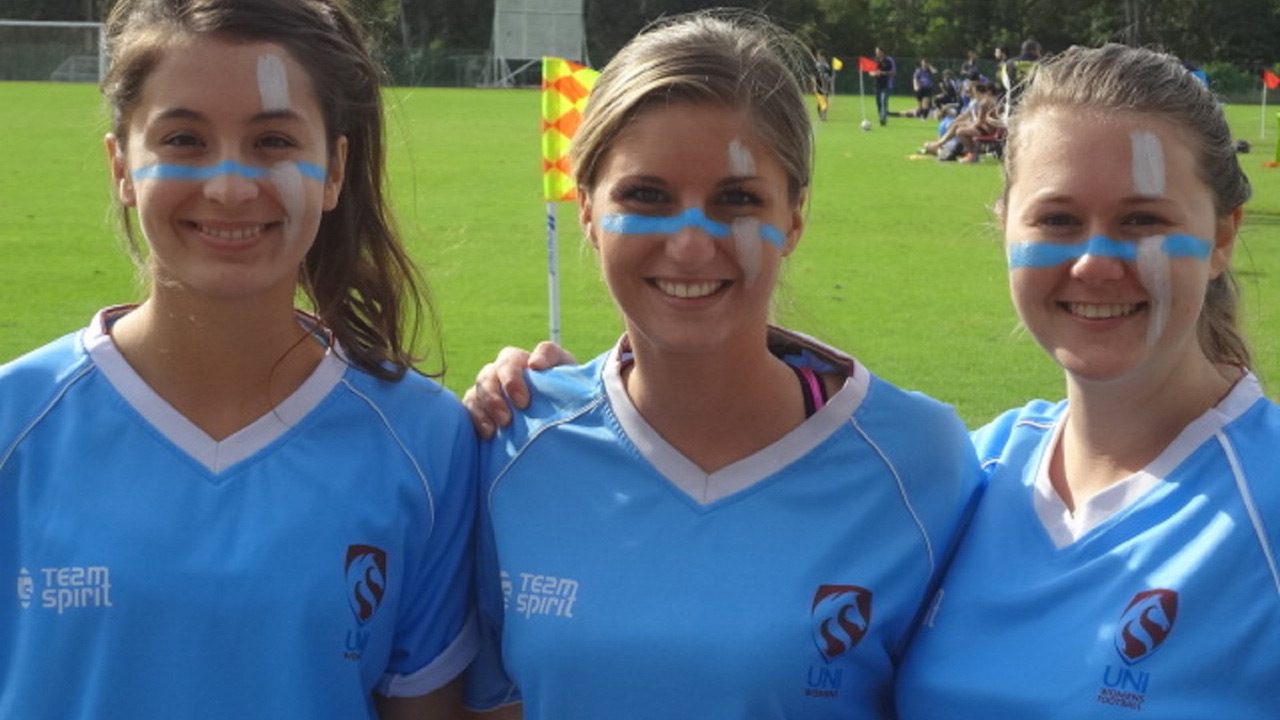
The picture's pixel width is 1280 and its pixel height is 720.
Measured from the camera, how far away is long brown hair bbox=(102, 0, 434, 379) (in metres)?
3.18

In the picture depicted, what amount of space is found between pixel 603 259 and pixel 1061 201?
0.88 m

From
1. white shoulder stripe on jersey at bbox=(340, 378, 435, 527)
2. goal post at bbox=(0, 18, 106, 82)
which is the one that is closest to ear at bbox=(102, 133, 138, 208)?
white shoulder stripe on jersey at bbox=(340, 378, 435, 527)

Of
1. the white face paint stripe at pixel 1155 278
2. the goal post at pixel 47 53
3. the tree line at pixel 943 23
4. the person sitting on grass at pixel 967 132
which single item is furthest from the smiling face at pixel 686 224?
the tree line at pixel 943 23

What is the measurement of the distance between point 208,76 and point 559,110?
19.1 ft

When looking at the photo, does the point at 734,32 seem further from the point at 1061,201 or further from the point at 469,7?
the point at 469,7

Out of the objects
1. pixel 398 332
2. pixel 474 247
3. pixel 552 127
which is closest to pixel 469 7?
pixel 474 247

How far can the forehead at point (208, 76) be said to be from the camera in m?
3.11

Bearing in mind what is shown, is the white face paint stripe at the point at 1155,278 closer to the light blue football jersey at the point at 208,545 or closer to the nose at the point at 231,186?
the light blue football jersey at the point at 208,545

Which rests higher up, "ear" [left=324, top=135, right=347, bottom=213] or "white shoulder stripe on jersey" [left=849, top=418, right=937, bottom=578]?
"ear" [left=324, top=135, right=347, bottom=213]

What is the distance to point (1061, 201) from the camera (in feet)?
9.96

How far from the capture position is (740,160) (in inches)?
125

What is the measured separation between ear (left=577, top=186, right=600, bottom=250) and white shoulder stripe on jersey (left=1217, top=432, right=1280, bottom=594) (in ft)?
4.05

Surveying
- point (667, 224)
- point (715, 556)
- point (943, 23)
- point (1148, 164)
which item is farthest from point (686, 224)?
point (943, 23)

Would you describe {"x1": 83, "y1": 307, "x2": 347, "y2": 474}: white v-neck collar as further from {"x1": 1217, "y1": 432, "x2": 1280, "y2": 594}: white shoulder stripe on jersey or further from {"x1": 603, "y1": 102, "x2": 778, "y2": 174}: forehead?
{"x1": 1217, "y1": 432, "x2": 1280, "y2": 594}: white shoulder stripe on jersey
